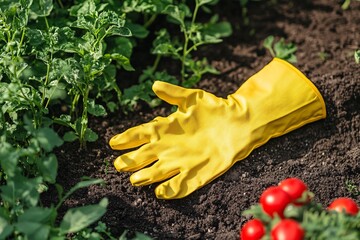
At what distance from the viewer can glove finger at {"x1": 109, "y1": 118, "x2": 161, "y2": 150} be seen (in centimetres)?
260

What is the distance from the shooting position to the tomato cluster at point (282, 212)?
2037mm

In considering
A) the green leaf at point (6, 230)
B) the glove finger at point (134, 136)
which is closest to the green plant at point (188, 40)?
the glove finger at point (134, 136)

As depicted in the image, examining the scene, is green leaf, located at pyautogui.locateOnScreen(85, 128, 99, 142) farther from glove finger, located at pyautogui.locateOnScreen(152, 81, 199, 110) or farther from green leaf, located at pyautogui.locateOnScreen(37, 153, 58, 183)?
green leaf, located at pyautogui.locateOnScreen(37, 153, 58, 183)

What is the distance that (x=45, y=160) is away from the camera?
7.30ft

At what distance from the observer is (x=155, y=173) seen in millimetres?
2553

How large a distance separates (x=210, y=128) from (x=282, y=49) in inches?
22.3

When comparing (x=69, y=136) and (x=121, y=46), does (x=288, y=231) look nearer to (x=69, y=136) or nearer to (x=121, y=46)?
(x=69, y=136)

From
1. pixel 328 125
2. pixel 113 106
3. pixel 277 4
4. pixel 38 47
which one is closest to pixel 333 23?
pixel 277 4

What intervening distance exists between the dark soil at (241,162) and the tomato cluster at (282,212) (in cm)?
30

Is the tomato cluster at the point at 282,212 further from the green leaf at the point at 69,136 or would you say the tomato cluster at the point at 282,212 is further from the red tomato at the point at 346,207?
the green leaf at the point at 69,136

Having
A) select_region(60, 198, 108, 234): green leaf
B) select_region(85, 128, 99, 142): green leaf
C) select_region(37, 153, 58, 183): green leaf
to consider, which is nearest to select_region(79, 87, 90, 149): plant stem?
select_region(85, 128, 99, 142): green leaf

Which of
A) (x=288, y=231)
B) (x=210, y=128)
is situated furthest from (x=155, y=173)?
(x=288, y=231)

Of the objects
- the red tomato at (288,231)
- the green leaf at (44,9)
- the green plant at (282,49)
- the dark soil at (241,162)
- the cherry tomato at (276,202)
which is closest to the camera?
the red tomato at (288,231)

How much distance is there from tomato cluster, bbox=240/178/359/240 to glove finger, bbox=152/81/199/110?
59 centimetres
